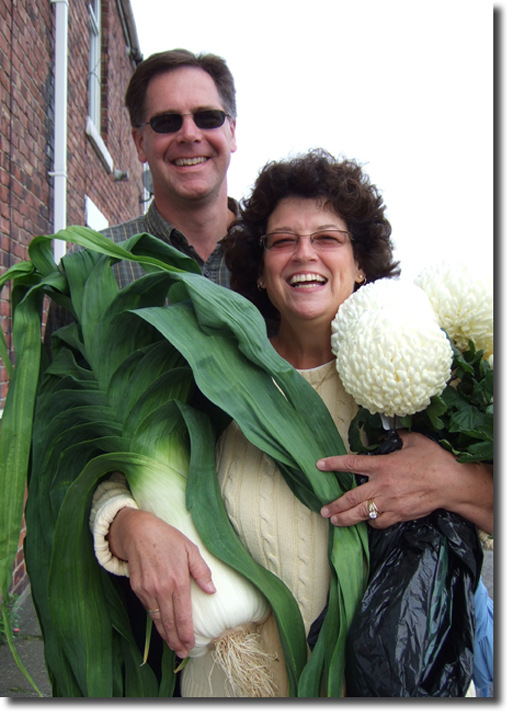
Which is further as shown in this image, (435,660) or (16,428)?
(16,428)

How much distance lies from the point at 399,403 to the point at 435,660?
457 millimetres

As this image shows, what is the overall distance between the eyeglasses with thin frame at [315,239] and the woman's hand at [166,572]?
75 cm

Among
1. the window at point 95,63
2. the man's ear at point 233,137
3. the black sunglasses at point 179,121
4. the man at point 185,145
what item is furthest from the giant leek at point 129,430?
the window at point 95,63

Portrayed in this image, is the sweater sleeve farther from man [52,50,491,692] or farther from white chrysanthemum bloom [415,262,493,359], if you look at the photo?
man [52,50,491,692]

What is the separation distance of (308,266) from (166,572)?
760 millimetres

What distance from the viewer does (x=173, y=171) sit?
1.94 meters

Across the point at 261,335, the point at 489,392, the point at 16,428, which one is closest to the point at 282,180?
the point at 261,335

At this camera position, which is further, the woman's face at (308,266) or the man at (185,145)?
the man at (185,145)

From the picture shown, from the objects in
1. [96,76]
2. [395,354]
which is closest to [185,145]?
[395,354]

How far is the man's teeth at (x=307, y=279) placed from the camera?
1.29 metres

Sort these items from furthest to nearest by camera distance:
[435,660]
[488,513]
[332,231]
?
[332,231] → [488,513] → [435,660]

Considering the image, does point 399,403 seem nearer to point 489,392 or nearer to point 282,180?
point 489,392

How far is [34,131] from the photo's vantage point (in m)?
3.19

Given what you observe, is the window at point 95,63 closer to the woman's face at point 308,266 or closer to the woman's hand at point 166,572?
the woman's face at point 308,266
